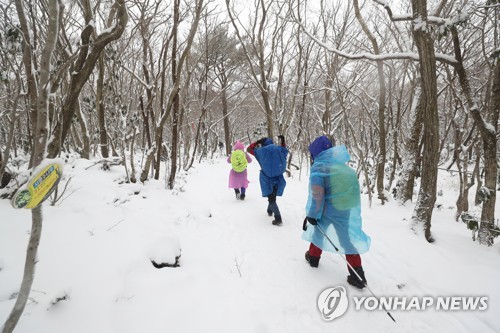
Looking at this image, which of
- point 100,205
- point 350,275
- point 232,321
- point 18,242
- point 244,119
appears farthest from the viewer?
point 244,119

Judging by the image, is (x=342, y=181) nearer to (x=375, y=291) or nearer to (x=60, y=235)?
(x=375, y=291)

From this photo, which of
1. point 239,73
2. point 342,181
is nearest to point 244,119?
point 239,73

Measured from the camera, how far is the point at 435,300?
2.51 m

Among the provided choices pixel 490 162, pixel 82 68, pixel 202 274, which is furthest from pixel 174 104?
pixel 490 162

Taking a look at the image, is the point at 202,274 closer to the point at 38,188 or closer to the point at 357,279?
the point at 357,279

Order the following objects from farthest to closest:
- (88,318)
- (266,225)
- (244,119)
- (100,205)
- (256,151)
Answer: (244,119) → (256,151) → (266,225) → (100,205) → (88,318)

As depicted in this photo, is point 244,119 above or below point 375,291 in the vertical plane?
above

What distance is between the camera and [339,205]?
2672mm

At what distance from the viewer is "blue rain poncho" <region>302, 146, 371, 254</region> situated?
266cm

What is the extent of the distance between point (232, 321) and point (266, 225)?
235cm

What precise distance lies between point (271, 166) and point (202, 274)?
2394 mm

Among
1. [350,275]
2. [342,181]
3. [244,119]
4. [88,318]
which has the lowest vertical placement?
[350,275]

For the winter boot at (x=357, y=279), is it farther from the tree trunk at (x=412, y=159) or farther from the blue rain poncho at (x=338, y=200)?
the tree trunk at (x=412, y=159)

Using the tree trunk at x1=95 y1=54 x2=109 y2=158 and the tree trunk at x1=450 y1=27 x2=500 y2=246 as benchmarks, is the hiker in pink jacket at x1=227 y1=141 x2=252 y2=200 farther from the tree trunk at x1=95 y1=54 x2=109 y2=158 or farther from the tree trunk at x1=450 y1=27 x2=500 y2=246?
the tree trunk at x1=450 y1=27 x2=500 y2=246
